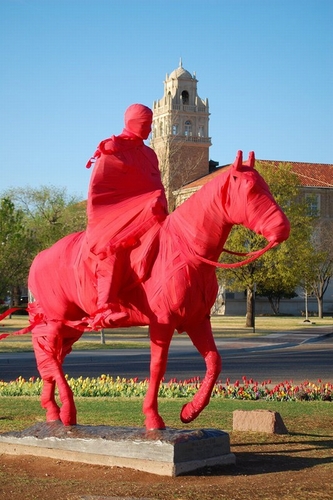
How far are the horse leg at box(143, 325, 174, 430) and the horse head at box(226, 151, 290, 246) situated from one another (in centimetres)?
119

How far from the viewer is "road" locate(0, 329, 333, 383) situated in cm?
2009

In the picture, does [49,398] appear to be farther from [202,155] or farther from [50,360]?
[202,155]

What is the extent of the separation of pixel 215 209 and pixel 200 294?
78 cm

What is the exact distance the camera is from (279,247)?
44625 millimetres

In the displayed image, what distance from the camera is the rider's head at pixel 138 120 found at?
29.7 feet

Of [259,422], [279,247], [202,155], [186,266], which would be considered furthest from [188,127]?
[186,266]

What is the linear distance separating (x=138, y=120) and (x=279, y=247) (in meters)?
36.0

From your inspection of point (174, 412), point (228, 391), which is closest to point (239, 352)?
point (228, 391)

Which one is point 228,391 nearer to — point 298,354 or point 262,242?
point 298,354

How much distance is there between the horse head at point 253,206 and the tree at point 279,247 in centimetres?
3520

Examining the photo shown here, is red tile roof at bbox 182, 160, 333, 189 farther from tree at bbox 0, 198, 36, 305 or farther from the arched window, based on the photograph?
tree at bbox 0, 198, 36, 305

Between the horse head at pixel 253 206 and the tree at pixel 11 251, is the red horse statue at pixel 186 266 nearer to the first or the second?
the horse head at pixel 253 206

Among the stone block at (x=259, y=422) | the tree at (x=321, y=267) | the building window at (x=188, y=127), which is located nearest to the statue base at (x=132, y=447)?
the stone block at (x=259, y=422)

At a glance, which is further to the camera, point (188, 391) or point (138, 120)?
point (188, 391)
